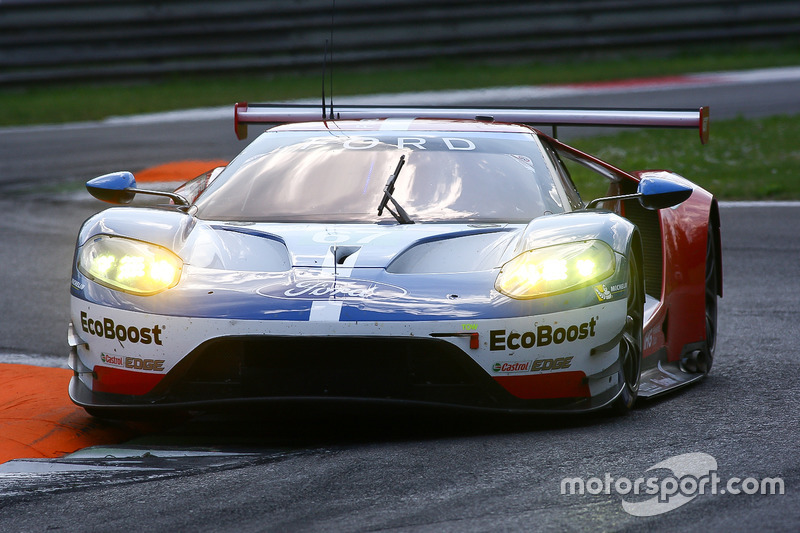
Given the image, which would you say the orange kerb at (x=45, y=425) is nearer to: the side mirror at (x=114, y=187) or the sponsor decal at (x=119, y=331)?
the sponsor decal at (x=119, y=331)

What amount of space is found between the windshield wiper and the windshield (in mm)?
24

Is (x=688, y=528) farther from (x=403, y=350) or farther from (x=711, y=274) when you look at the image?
(x=711, y=274)

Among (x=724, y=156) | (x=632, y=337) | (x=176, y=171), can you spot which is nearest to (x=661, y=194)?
(x=632, y=337)

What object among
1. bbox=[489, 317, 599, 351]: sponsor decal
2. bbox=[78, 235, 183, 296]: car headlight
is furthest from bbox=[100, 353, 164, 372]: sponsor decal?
bbox=[489, 317, 599, 351]: sponsor decal

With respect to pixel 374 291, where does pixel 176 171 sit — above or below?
below

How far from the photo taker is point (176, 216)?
456cm

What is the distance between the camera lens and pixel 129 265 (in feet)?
13.7

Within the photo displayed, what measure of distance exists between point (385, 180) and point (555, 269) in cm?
100

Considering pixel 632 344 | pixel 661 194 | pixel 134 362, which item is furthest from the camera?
pixel 661 194

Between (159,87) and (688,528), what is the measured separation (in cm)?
1588
